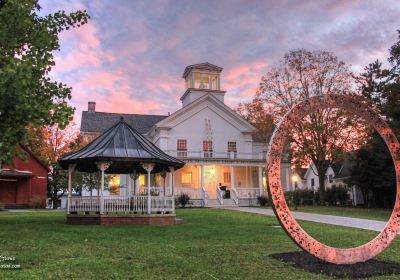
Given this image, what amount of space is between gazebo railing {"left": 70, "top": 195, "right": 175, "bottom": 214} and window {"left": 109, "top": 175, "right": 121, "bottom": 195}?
66.2ft

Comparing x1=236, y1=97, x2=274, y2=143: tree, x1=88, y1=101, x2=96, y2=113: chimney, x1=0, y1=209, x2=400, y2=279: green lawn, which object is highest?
x1=88, y1=101, x2=96, y2=113: chimney

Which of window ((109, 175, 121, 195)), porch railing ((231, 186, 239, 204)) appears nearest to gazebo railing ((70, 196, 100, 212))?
porch railing ((231, 186, 239, 204))

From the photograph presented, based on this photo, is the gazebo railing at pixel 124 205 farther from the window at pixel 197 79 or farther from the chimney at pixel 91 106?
the chimney at pixel 91 106

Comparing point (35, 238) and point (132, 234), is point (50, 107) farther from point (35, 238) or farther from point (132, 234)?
point (132, 234)

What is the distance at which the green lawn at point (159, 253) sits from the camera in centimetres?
727

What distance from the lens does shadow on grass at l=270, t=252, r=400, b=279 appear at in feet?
24.6

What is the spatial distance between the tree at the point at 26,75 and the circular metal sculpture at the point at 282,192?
20.3ft

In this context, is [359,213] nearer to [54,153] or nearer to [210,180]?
[210,180]

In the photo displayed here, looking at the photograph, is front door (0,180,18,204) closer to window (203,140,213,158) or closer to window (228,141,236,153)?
window (203,140,213,158)

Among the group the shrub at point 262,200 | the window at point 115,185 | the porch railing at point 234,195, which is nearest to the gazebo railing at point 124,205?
the shrub at point 262,200

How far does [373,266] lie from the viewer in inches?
320

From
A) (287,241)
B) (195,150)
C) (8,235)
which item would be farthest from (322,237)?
(195,150)

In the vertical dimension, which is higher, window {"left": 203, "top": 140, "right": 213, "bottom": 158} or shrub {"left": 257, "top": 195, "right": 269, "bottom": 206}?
window {"left": 203, "top": 140, "right": 213, "bottom": 158}

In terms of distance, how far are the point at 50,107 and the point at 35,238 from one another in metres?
3.91
